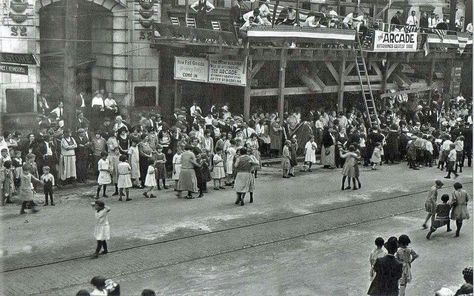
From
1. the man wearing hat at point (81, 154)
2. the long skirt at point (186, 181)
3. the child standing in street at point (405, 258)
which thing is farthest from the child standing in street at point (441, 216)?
the man wearing hat at point (81, 154)

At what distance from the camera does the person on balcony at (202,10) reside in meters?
24.3

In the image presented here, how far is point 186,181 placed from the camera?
55.5 ft

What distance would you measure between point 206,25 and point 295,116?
4.91m

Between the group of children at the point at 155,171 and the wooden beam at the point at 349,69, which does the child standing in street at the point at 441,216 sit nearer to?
the group of children at the point at 155,171

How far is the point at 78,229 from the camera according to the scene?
1410 centimetres

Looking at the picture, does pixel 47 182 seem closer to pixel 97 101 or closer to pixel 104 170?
pixel 104 170

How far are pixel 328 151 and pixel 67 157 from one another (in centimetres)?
892

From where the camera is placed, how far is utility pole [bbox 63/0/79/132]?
17.5 m

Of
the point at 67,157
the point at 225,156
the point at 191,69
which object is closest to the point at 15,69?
the point at 67,157

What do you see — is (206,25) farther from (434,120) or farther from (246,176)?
(434,120)

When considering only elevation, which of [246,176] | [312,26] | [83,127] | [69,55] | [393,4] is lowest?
[246,176]

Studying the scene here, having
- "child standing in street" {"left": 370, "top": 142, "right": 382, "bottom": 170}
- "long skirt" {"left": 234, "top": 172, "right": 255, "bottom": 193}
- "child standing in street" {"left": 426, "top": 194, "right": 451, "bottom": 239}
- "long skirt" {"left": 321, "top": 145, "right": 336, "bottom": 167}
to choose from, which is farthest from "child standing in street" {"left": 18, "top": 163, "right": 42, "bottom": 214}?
"child standing in street" {"left": 370, "top": 142, "right": 382, "bottom": 170}

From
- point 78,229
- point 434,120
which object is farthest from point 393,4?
point 78,229

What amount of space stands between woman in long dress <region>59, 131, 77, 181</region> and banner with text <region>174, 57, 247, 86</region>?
→ 698cm
